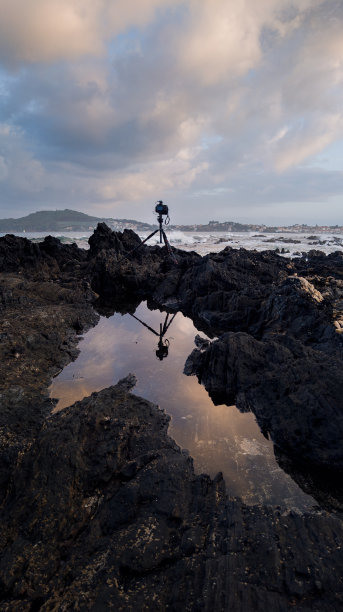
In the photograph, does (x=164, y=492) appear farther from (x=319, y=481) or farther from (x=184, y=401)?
(x=184, y=401)

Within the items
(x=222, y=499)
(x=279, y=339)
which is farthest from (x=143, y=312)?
(x=222, y=499)

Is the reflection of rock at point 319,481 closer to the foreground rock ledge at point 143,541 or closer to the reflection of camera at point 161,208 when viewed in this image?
the foreground rock ledge at point 143,541

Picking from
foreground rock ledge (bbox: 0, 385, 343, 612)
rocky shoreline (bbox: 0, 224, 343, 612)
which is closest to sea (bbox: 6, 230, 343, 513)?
rocky shoreline (bbox: 0, 224, 343, 612)

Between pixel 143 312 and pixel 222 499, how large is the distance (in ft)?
47.3

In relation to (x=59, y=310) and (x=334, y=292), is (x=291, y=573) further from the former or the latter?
(x=59, y=310)

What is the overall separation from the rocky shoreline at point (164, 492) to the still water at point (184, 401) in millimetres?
372

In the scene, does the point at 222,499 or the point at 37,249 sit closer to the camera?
the point at 222,499

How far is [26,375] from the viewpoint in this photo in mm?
9125

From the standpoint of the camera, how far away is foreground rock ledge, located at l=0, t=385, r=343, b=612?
276 cm

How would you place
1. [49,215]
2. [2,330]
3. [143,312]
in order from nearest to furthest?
[2,330] → [143,312] → [49,215]

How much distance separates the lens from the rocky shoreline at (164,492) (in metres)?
2.86

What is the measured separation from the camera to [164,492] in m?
4.11

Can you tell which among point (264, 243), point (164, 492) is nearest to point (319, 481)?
point (164, 492)

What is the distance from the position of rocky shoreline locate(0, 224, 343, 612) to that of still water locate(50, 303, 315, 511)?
0.37 meters
